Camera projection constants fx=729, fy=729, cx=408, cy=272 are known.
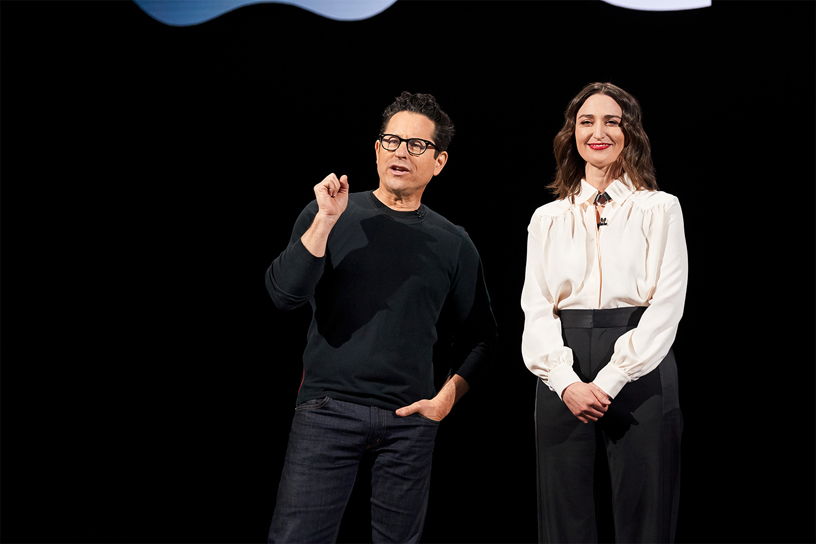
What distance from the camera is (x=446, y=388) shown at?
96.7 inches

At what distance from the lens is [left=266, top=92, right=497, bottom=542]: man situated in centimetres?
222

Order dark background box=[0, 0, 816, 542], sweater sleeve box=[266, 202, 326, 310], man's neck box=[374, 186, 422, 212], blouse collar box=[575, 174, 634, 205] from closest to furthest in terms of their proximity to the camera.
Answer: sweater sleeve box=[266, 202, 326, 310]
blouse collar box=[575, 174, 634, 205]
man's neck box=[374, 186, 422, 212]
dark background box=[0, 0, 816, 542]

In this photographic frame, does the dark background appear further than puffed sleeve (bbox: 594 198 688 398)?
Yes

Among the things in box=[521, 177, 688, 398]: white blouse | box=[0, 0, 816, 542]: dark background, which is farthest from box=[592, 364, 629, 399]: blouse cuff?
box=[0, 0, 816, 542]: dark background

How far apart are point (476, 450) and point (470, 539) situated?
1.25ft

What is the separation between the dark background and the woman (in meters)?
0.63

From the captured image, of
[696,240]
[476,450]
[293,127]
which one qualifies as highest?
[293,127]

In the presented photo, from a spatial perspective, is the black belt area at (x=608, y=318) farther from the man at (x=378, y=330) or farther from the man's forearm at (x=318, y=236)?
the man's forearm at (x=318, y=236)

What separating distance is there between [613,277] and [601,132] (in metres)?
0.48

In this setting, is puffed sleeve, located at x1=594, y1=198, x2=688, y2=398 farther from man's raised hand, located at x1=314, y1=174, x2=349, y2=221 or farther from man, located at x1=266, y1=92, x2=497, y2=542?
man's raised hand, located at x1=314, y1=174, x2=349, y2=221

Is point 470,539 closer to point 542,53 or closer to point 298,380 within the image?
point 298,380

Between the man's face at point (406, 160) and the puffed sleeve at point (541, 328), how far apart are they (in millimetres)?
415

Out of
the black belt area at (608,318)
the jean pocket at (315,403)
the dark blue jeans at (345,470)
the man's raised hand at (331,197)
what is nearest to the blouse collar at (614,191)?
the black belt area at (608,318)

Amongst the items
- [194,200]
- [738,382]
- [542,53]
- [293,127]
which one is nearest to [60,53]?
[194,200]
